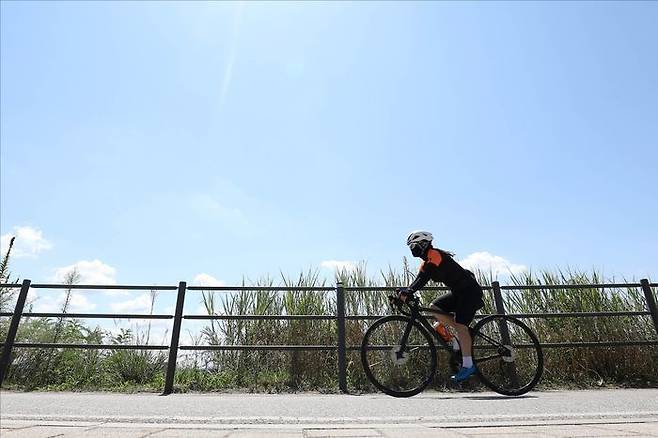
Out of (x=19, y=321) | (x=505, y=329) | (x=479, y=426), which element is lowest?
(x=479, y=426)

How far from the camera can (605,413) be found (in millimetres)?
2783

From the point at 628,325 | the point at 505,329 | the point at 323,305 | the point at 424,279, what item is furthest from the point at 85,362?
the point at 628,325

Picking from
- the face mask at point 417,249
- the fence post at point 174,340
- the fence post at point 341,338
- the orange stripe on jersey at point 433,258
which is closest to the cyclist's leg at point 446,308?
the orange stripe on jersey at point 433,258

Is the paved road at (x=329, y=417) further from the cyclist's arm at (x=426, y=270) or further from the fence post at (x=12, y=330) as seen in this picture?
the fence post at (x=12, y=330)

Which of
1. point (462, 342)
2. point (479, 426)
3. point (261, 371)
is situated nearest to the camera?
point (479, 426)

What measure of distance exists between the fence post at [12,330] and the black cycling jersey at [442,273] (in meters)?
5.04

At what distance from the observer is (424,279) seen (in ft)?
14.1

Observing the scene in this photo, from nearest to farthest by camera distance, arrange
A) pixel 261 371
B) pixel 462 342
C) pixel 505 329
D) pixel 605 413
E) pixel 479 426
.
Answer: pixel 479 426, pixel 605 413, pixel 462 342, pixel 505 329, pixel 261 371

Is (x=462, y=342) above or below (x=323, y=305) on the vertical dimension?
below

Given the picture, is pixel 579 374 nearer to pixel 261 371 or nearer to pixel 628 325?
pixel 628 325

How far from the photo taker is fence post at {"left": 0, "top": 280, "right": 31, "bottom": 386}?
16.0ft

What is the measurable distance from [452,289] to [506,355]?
1109mm

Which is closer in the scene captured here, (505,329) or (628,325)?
(505,329)

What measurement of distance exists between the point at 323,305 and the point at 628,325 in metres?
4.52
